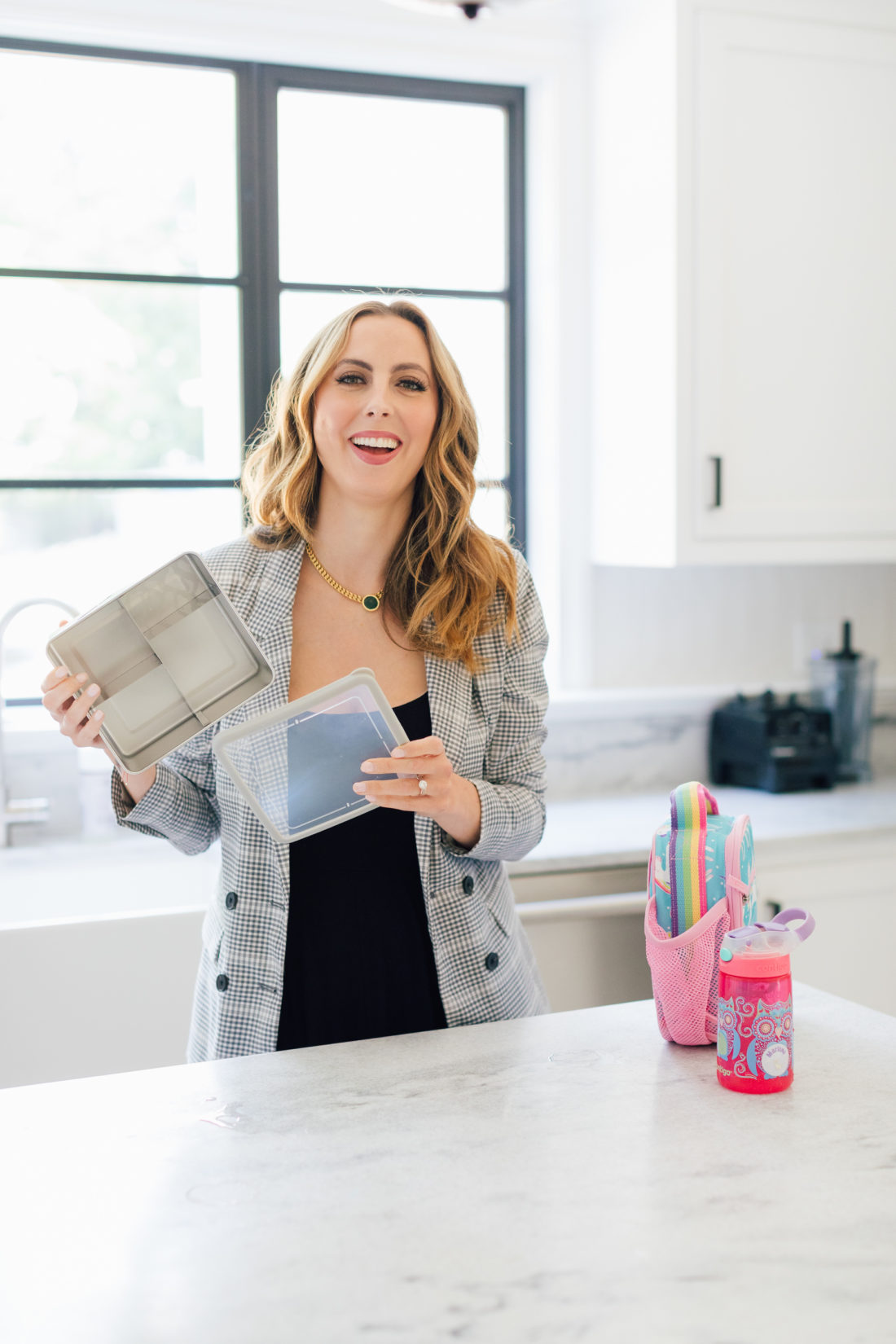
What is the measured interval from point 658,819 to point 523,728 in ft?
3.09

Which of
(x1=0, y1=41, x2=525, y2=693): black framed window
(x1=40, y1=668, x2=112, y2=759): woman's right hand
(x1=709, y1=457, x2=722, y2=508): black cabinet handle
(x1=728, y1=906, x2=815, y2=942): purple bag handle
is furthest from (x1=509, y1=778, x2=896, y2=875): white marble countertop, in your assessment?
(x1=40, y1=668, x2=112, y2=759): woman's right hand

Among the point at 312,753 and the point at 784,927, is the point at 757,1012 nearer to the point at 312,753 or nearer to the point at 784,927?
the point at 784,927

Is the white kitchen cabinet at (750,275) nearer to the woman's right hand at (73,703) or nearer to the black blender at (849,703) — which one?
the black blender at (849,703)

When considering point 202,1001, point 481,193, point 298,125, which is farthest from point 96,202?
point 202,1001

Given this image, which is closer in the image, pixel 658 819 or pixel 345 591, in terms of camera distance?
pixel 345 591

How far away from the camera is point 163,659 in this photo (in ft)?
4.04

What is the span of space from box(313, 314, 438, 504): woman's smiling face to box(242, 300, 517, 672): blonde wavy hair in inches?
0.7

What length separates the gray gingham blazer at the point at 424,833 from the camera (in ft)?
4.60

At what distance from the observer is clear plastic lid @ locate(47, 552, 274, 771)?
3.95 feet

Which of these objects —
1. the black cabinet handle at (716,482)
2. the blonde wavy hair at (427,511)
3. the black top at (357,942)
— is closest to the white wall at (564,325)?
the black cabinet handle at (716,482)

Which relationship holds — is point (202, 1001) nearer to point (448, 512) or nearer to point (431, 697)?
point (431, 697)

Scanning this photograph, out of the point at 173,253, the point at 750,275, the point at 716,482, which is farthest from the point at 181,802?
the point at 750,275

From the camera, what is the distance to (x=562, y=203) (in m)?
2.66

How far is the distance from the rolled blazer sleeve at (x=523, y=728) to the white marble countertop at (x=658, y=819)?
51cm
